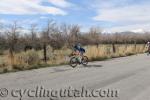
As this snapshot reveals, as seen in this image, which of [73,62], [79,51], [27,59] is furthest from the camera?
[79,51]

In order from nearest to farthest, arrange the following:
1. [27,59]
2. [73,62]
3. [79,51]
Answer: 1. [73,62]
2. [27,59]
3. [79,51]

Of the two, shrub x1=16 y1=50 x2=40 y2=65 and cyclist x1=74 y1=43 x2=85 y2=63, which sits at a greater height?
cyclist x1=74 y1=43 x2=85 y2=63

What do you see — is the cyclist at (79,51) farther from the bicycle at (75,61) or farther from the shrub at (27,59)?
the shrub at (27,59)

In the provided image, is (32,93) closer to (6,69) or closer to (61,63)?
(6,69)

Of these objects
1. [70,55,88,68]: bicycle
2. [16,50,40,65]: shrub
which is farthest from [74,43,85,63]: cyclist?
[16,50,40,65]: shrub

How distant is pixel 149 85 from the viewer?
1277cm

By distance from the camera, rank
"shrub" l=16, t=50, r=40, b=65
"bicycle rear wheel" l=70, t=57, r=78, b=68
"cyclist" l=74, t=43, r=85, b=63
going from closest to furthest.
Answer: "shrub" l=16, t=50, r=40, b=65 → "bicycle rear wheel" l=70, t=57, r=78, b=68 → "cyclist" l=74, t=43, r=85, b=63

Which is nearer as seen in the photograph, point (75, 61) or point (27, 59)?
point (75, 61)

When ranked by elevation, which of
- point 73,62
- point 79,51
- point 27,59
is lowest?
point 73,62

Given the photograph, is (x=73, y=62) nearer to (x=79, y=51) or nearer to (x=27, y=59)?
(x=79, y=51)

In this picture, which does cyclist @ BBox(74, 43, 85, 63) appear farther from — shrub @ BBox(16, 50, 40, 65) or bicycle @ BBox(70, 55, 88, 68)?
shrub @ BBox(16, 50, 40, 65)

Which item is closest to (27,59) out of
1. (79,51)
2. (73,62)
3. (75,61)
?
(73,62)

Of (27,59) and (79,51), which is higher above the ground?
(79,51)

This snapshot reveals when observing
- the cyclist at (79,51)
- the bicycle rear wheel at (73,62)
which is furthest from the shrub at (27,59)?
the cyclist at (79,51)
